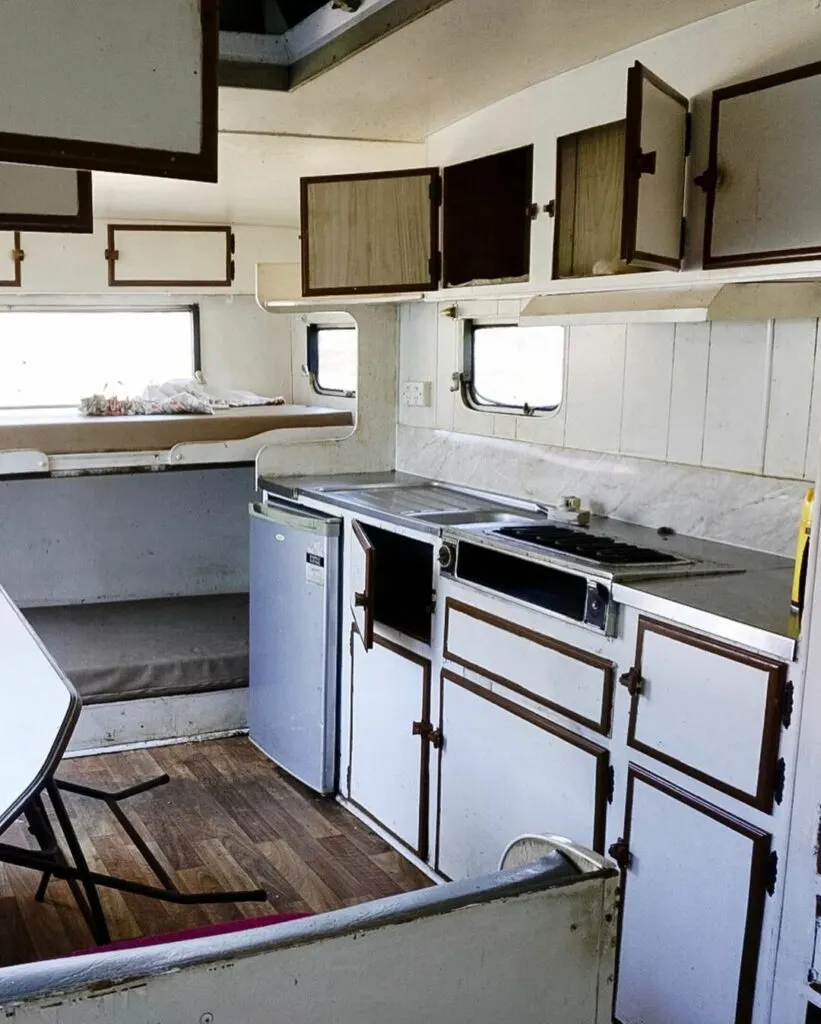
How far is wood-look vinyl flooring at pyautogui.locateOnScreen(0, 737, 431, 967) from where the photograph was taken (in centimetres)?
280

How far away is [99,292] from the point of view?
187 inches

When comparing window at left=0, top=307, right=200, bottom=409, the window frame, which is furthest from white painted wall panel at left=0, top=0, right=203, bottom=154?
window at left=0, top=307, right=200, bottom=409

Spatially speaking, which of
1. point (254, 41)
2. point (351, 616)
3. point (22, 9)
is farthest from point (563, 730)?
point (254, 41)

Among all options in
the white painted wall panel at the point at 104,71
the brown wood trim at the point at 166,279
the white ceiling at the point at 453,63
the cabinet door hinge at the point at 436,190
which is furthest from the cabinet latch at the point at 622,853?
the brown wood trim at the point at 166,279

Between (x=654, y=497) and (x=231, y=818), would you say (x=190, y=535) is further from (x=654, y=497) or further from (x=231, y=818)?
(x=654, y=497)

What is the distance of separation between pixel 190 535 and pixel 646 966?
347cm

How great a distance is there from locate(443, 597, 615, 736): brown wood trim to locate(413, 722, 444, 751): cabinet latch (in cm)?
23

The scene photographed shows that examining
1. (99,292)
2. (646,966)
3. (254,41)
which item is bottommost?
(646,966)

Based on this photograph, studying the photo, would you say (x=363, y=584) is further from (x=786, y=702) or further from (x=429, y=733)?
(x=786, y=702)

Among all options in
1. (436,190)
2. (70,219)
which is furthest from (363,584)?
(70,219)

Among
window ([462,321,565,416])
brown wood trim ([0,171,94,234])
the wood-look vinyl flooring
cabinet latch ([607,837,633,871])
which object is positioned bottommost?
the wood-look vinyl flooring

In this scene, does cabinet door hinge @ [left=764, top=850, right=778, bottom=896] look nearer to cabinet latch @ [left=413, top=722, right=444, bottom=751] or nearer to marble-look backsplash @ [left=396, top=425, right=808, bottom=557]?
marble-look backsplash @ [left=396, top=425, right=808, bottom=557]

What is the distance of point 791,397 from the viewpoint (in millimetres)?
2502

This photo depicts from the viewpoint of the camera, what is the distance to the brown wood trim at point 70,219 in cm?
162
